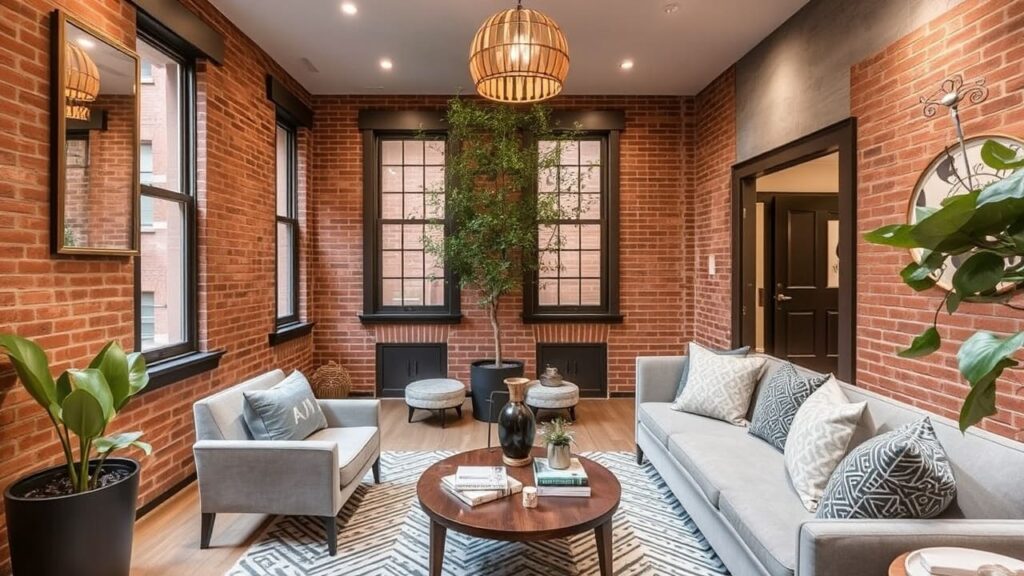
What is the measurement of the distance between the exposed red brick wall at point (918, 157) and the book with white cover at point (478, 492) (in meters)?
2.02

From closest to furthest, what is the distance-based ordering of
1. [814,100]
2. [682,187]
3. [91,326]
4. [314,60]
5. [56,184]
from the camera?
[56,184], [91,326], [814,100], [314,60], [682,187]

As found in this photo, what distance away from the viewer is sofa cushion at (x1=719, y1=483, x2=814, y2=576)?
1698 millimetres

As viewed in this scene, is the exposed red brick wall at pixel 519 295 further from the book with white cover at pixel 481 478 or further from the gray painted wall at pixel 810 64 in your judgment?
the book with white cover at pixel 481 478

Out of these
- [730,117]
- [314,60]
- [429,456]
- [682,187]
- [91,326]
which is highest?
[314,60]

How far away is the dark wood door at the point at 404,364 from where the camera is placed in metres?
5.24

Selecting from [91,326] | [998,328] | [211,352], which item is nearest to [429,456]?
[211,352]

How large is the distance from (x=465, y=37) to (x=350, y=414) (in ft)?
9.31

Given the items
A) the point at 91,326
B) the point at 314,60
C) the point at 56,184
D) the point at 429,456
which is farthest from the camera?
the point at 314,60

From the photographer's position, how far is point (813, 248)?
5512mm

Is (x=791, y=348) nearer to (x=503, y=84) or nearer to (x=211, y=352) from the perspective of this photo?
(x=503, y=84)

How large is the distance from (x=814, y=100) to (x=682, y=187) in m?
1.98

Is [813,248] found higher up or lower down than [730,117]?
lower down

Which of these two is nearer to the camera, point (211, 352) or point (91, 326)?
point (91, 326)

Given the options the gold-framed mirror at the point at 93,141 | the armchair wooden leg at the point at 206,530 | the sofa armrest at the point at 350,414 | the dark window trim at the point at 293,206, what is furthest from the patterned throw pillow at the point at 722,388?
the dark window trim at the point at 293,206
